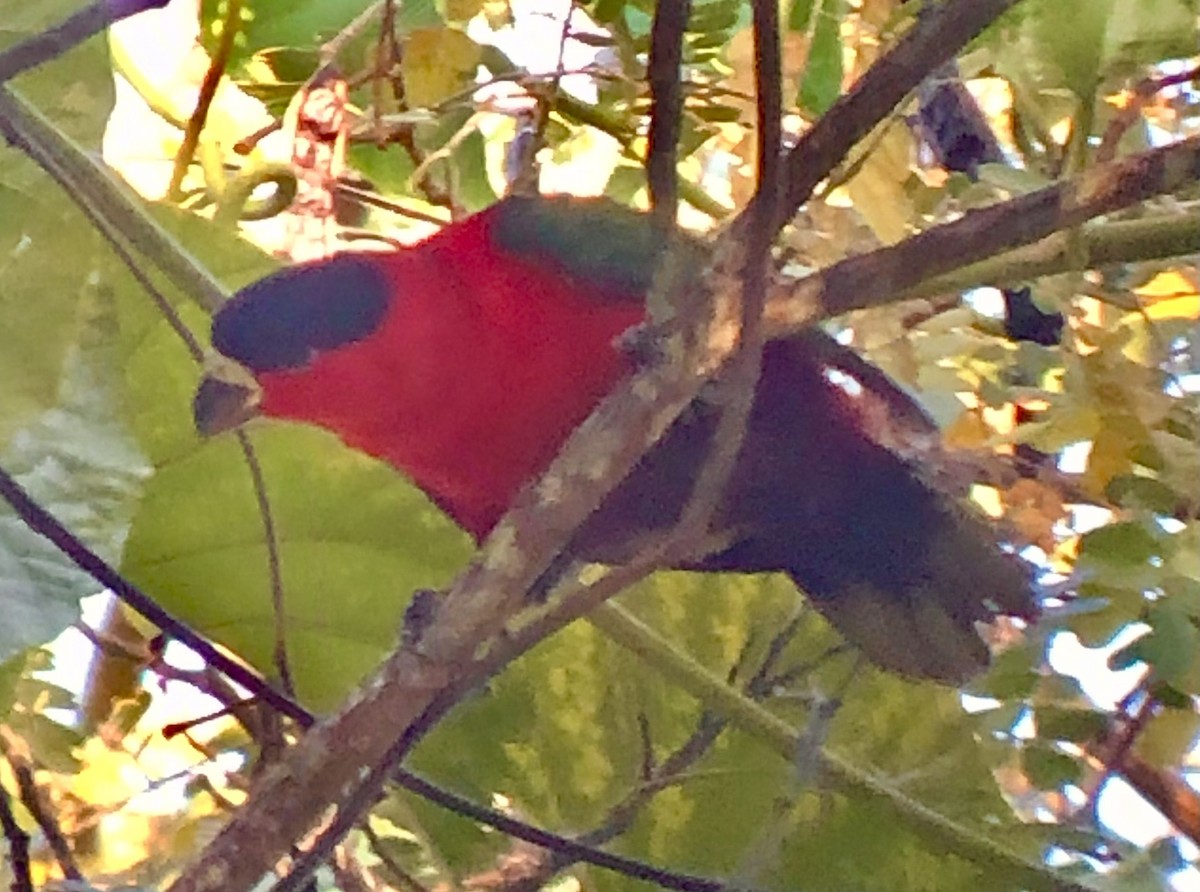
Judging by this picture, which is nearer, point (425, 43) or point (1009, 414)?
point (425, 43)

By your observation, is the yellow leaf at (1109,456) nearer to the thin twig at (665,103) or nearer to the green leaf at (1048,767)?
the green leaf at (1048,767)

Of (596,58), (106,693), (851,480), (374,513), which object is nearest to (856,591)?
(851,480)

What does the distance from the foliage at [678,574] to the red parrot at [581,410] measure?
29 millimetres

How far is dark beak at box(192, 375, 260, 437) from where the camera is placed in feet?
2.72

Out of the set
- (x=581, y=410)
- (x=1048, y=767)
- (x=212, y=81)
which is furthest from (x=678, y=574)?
(x=212, y=81)

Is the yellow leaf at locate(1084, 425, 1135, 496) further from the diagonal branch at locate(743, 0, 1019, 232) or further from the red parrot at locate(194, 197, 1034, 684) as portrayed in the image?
the diagonal branch at locate(743, 0, 1019, 232)

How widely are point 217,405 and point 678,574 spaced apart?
280mm

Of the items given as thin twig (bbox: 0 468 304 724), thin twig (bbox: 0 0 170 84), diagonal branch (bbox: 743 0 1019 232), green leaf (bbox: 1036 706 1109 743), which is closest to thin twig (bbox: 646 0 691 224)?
diagonal branch (bbox: 743 0 1019 232)

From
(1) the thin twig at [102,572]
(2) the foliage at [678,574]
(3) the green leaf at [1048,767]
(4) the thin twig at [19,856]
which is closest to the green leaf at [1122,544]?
(2) the foliage at [678,574]

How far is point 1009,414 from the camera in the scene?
1.13m

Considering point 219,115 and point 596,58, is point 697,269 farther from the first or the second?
point 219,115

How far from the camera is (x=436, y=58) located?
972 mm

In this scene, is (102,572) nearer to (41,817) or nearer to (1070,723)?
(41,817)

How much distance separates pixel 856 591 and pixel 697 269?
1.36 ft
